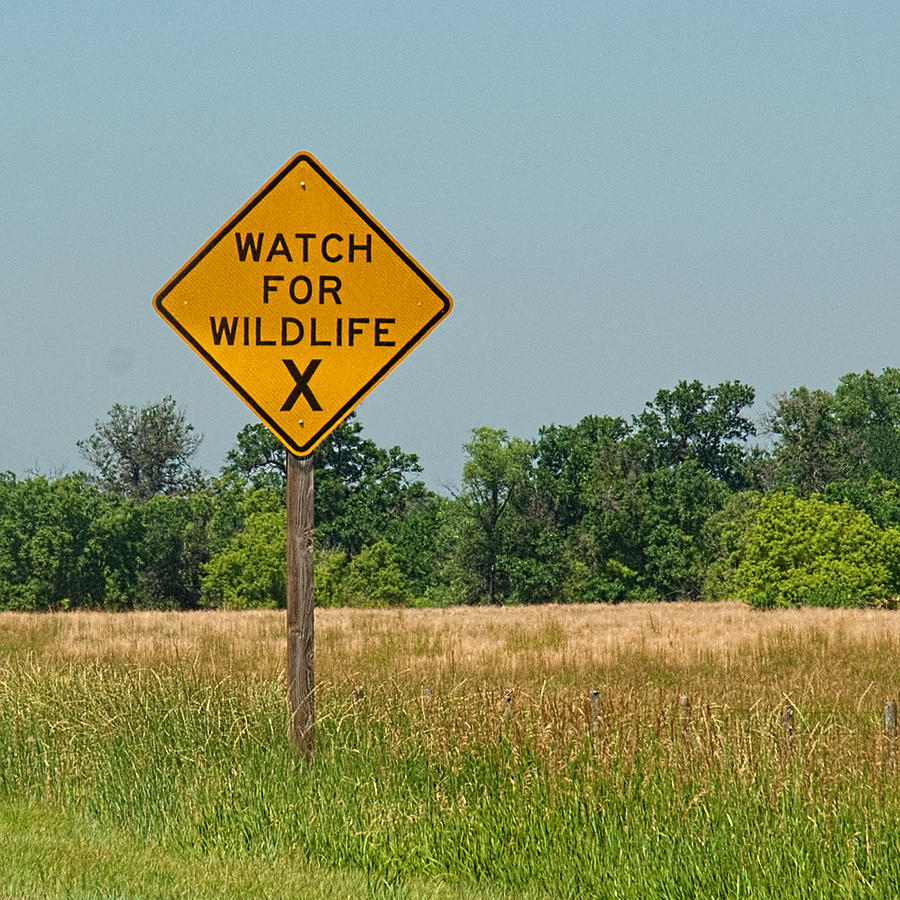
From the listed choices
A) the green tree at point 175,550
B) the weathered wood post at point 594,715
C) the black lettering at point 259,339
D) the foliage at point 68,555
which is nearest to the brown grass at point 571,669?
the weathered wood post at point 594,715

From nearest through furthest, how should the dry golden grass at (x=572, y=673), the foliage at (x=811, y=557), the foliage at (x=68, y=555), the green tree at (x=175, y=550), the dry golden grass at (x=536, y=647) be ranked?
the dry golden grass at (x=572, y=673)
the dry golden grass at (x=536, y=647)
the foliage at (x=811, y=557)
the foliage at (x=68, y=555)
the green tree at (x=175, y=550)

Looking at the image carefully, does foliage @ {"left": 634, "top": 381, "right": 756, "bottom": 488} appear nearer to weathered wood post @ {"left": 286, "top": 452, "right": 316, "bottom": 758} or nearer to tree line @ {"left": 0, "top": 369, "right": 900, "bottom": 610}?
tree line @ {"left": 0, "top": 369, "right": 900, "bottom": 610}

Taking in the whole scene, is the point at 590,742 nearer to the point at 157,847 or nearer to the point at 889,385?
the point at 157,847

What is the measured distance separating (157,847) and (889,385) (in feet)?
327

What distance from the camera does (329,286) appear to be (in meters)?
9.08

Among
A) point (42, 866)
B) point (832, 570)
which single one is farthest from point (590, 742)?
point (832, 570)

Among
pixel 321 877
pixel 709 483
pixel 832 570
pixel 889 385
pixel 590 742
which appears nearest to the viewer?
pixel 321 877

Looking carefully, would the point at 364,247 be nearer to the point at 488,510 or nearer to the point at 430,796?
the point at 430,796

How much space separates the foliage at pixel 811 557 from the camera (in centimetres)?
6059

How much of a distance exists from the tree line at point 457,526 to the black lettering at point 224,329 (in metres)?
61.9

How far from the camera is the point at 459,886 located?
7.14 metres

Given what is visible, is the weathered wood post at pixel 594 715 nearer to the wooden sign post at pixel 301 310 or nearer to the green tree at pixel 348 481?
the wooden sign post at pixel 301 310

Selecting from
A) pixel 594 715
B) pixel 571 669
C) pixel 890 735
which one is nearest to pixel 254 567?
pixel 571 669

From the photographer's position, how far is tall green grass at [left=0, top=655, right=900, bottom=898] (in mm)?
6809
